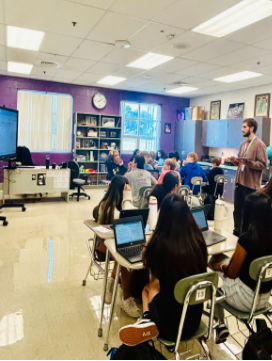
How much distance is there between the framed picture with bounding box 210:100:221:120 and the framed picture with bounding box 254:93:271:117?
1.41m

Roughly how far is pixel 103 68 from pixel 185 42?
2.39 meters

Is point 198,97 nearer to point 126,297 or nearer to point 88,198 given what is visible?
point 88,198

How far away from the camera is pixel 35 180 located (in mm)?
6305

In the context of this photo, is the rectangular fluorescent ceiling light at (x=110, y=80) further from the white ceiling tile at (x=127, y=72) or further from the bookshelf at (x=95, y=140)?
the bookshelf at (x=95, y=140)

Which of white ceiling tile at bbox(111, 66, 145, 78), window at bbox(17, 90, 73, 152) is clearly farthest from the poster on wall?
window at bbox(17, 90, 73, 152)

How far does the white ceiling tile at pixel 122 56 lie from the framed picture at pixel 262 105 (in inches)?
143

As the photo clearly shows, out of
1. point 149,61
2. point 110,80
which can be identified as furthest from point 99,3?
point 110,80

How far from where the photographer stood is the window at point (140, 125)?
9391 millimetres

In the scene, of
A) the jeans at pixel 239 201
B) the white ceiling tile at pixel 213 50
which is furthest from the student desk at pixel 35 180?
the jeans at pixel 239 201

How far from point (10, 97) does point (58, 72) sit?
5.90 ft

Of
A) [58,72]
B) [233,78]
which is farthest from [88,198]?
[233,78]

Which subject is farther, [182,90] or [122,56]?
[182,90]

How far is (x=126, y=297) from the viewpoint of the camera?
2441mm

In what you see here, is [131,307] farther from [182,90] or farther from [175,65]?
[182,90]
